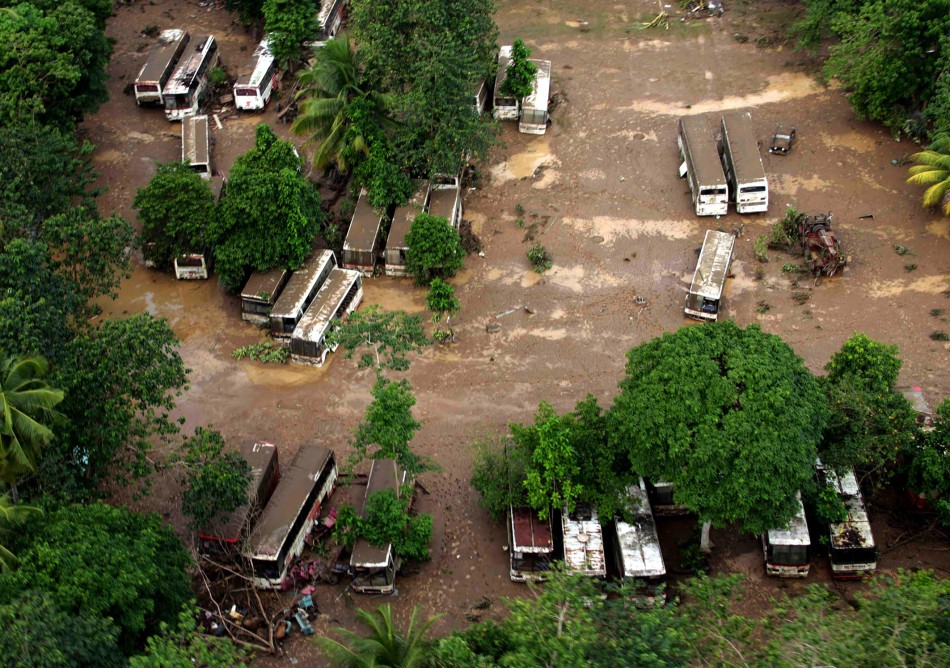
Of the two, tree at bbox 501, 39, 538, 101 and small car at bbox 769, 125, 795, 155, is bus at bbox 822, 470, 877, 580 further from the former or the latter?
tree at bbox 501, 39, 538, 101

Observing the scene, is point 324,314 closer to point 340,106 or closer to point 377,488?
point 377,488

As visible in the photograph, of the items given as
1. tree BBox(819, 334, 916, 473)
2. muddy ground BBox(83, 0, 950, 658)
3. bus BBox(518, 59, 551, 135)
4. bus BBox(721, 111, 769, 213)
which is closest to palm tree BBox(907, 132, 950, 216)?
muddy ground BBox(83, 0, 950, 658)

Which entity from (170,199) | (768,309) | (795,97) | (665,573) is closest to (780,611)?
(665,573)

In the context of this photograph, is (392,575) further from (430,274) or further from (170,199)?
(170,199)

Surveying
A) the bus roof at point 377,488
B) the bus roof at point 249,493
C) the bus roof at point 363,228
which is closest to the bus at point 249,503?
the bus roof at point 249,493

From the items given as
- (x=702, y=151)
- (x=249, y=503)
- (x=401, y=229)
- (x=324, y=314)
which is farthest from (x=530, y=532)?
(x=702, y=151)

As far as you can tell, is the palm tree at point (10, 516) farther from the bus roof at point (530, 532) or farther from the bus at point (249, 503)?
the bus roof at point (530, 532)
